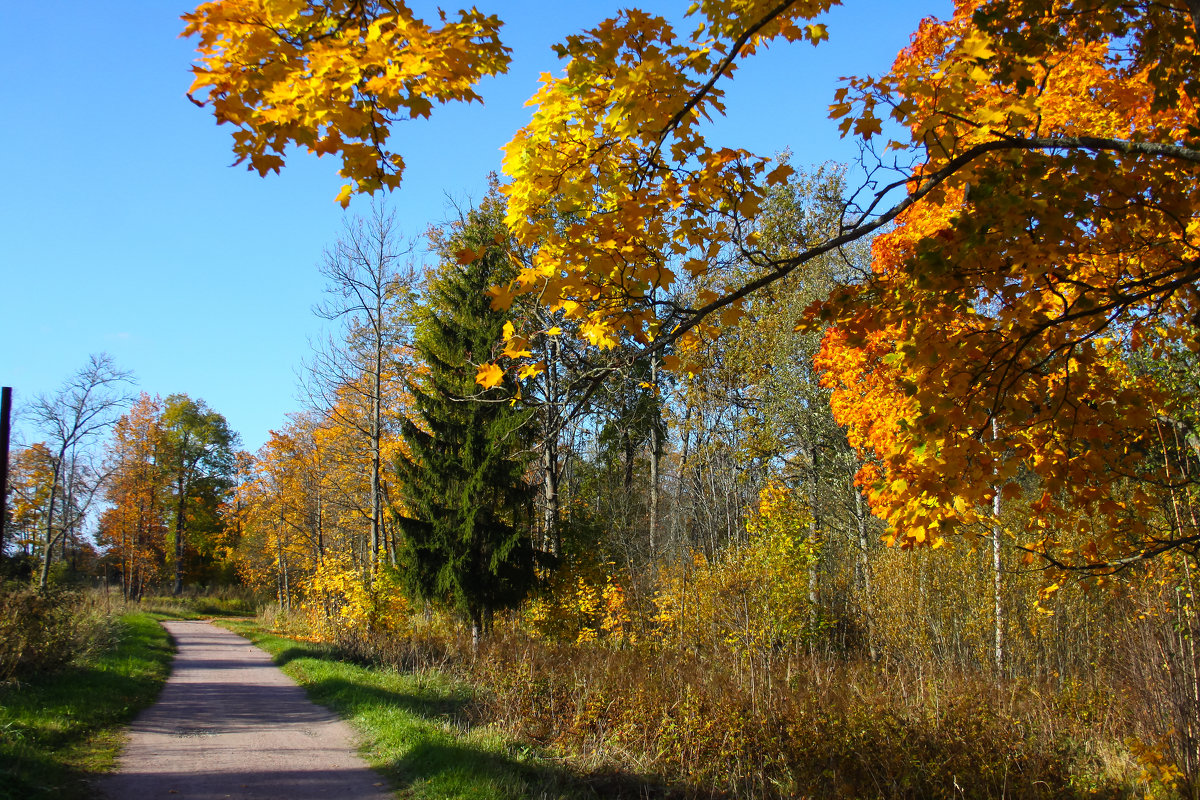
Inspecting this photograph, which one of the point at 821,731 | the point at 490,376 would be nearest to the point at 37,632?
the point at 490,376

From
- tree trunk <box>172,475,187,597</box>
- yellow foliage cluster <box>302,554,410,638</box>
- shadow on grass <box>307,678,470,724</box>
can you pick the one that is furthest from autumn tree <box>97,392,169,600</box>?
shadow on grass <box>307,678,470,724</box>

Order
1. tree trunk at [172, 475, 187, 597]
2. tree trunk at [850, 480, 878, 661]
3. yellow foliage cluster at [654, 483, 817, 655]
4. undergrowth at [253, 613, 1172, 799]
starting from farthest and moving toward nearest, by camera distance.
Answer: tree trunk at [172, 475, 187, 597]
tree trunk at [850, 480, 878, 661]
yellow foliage cluster at [654, 483, 817, 655]
undergrowth at [253, 613, 1172, 799]

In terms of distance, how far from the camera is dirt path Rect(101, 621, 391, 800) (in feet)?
17.5

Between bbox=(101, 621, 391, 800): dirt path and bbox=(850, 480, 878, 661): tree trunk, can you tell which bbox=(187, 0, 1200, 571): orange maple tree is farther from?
bbox=(850, 480, 878, 661): tree trunk

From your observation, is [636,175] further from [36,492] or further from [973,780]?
[36,492]

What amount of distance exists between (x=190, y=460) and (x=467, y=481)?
115 feet

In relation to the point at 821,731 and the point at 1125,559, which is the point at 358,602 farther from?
the point at 1125,559

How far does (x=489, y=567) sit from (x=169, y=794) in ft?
28.7

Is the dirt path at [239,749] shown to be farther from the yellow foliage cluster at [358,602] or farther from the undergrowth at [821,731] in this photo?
the yellow foliage cluster at [358,602]

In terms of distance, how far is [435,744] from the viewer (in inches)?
243

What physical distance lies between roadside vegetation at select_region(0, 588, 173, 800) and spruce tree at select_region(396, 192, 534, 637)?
5.03 m

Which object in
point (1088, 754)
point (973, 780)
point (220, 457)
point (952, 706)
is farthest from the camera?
point (220, 457)

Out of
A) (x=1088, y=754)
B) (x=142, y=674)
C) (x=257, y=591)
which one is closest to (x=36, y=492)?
(x=257, y=591)

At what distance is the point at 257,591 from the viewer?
35.8 metres
